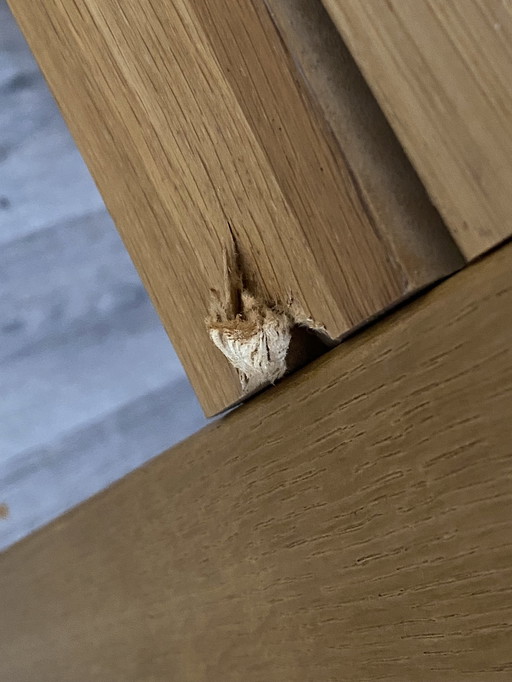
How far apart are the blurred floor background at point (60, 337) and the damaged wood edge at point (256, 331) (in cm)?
69

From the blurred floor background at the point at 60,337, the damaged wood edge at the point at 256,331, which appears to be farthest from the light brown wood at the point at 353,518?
the blurred floor background at the point at 60,337

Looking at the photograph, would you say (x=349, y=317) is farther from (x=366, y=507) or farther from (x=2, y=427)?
(x=2, y=427)

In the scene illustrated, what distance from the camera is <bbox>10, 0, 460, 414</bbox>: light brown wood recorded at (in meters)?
0.27

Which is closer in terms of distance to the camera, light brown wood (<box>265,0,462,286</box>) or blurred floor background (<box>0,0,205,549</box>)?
light brown wood (<box>265,0,462,286</box>)

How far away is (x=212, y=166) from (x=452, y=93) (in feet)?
0.36

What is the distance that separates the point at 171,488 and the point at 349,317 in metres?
0.22

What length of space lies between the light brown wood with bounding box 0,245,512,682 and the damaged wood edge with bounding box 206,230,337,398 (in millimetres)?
13

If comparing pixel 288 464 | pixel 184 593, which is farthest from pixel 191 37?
pixel 184 593

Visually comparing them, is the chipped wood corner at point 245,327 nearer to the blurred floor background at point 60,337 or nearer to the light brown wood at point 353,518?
the light brown wood at point 353,518

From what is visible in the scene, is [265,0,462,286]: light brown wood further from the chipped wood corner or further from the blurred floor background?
the blurred floor background

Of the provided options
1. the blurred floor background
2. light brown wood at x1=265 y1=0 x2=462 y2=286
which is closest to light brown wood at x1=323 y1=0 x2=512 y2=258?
light brown wood at x1=265 y1=0 x2=462 y2=286

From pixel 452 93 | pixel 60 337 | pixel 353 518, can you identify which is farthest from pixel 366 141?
pixel 60 337

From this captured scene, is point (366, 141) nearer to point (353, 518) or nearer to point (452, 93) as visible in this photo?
point (452, 93)

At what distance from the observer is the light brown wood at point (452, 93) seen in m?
0.23
